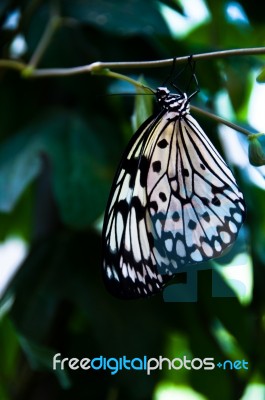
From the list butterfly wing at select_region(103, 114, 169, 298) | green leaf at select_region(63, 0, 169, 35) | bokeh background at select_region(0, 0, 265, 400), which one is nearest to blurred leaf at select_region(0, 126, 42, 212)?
bokeh background at select_region(0, 0, 265, 400)

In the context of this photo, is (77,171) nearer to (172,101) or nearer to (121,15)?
(121,15)

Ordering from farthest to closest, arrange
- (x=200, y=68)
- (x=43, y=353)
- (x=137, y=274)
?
1. (x=200, y=68)
2. (x=43, y=353)
3. (x=137, y=274)

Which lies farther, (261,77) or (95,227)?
(95,227)

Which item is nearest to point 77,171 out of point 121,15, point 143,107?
point 121,15

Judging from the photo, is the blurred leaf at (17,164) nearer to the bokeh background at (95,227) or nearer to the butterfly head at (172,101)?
the bokeh background at (95,227)

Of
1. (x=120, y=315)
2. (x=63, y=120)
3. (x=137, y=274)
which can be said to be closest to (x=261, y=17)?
(x=63, y=120)

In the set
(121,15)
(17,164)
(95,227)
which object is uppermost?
(121,15)

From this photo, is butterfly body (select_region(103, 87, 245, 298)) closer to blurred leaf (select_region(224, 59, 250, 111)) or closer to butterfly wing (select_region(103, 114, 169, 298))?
butterfly wing (select_region(103, 114, 169, 298))

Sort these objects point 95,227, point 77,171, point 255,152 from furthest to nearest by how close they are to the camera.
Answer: point 95,227 → point 77,171 → point 255,152

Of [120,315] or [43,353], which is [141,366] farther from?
[43,353]
